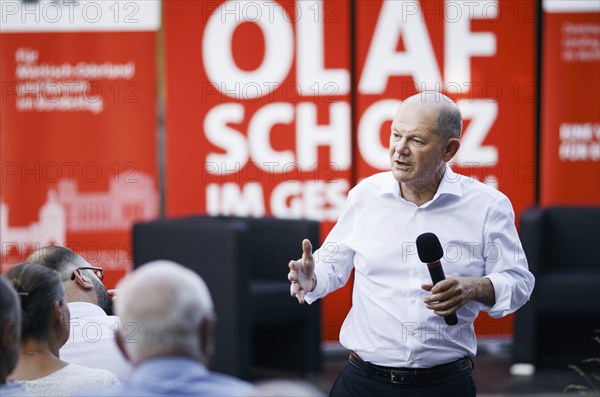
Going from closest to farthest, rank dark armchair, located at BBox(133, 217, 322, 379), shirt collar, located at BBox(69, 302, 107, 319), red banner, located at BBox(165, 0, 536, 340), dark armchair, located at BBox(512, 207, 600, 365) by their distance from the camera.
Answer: shirt collar, located at BBox(69, 302, 107, 319), dark armchair, located at BBox(133, 217, 322, 379), dark armchair, located at BBox(512, 207, 600, 365), red banner, located at BBox(165, 0, 536, 340)

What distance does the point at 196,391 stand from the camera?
167 cm

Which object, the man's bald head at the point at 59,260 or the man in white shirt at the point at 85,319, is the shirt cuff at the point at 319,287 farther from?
the man's bald head at the point at 59,260

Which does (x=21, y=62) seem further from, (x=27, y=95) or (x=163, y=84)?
(x=163, y=84)

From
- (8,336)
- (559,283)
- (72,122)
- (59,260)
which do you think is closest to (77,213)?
(72,122)

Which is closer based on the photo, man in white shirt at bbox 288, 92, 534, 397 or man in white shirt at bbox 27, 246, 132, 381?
man in white shirt at bbox 27, 246, 132, 381

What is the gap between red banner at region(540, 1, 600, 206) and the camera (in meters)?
6.48

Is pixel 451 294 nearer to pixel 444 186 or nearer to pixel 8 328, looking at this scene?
pixel 444 186

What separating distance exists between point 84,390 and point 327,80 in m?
4.29

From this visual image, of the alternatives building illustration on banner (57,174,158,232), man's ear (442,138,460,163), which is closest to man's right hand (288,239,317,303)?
man's ear (442,138,460,163)

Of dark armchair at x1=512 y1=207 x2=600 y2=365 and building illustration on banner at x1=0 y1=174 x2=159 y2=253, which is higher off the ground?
building illustration on banner at x1=0 y1=174 x2=159 y2=253

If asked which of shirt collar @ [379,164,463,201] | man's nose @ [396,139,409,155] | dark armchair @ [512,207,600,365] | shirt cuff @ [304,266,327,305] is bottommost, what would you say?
→ dark armchair @ [512,207,600,365]

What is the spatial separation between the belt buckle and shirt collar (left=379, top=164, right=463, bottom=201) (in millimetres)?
518

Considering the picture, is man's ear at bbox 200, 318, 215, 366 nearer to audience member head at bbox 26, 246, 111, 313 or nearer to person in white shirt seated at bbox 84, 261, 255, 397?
person in white shirt seated at bbox 84, 261, 255, 397

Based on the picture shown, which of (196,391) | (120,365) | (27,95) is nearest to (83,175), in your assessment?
(27,95)
